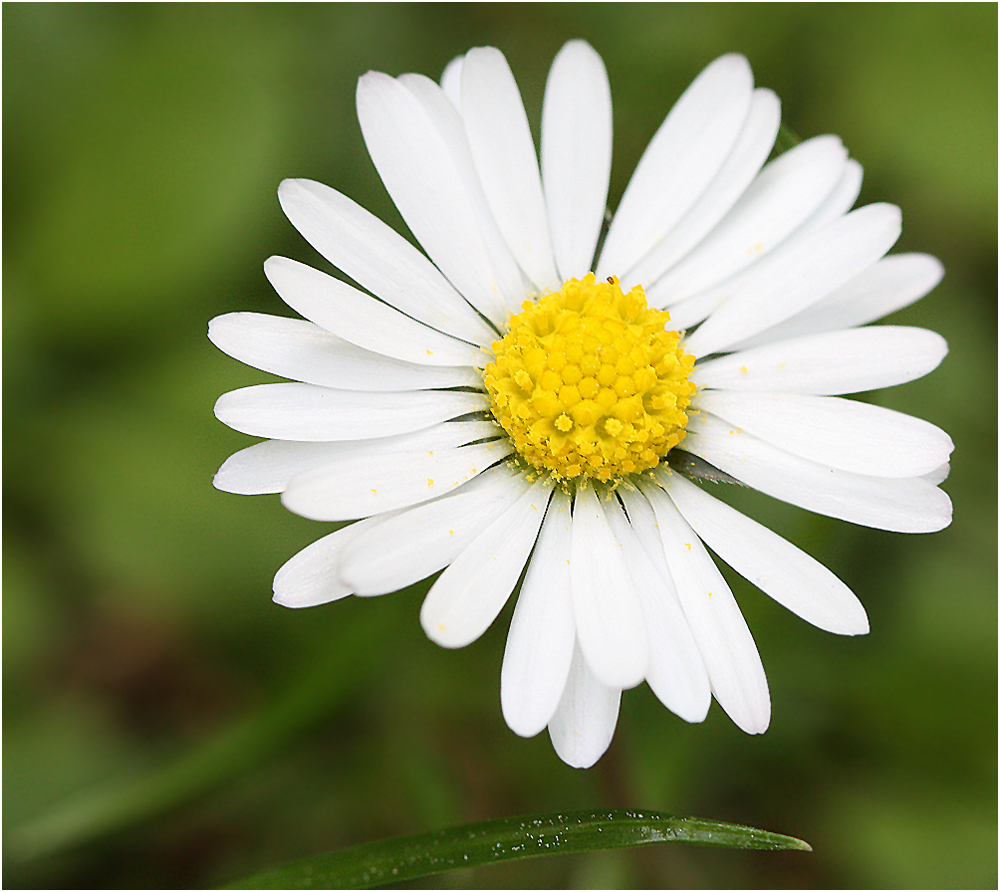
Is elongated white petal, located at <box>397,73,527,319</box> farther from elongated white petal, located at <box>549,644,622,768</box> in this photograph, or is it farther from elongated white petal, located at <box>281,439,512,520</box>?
elongated white petal, located at <box>549,644,622,768</box>

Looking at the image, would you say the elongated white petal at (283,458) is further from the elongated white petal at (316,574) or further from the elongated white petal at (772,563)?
the elongated white petal at (772,563)

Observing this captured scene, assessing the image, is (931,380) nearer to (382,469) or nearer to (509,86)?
(509,86)

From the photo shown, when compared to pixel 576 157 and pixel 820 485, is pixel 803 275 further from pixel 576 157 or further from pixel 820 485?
pixel 576 157

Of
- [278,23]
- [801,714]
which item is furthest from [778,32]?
[801,714]

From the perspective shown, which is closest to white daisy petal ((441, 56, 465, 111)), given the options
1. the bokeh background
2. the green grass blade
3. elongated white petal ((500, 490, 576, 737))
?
elongated white petal ((500, 490, 576, 737))

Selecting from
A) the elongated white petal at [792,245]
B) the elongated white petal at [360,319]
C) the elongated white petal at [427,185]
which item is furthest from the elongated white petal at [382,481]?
the elongated white petal at [792,245]

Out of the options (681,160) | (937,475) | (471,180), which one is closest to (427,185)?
(471,180)
